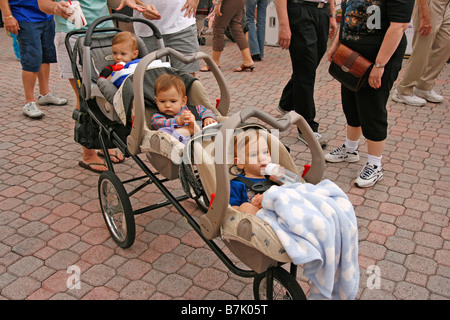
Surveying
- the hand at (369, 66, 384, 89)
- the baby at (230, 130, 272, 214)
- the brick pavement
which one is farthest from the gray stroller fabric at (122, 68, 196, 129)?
the hand at (369, 66, 384, 89)

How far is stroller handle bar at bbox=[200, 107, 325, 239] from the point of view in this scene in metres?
2.08

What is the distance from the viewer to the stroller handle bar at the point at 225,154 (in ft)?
6.82

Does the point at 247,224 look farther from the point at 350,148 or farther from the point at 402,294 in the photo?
the point at 350,148

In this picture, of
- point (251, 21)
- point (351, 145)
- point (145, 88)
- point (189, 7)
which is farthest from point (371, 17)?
point (251, 21)

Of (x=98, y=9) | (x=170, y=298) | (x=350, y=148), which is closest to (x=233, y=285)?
(x=170, y=298)

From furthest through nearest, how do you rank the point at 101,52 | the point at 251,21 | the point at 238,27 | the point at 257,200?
the point at 251,21 → the point at 238,27 → the point at 101,52 → the point at 257,200

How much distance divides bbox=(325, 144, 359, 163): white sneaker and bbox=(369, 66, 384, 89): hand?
3.52 feet

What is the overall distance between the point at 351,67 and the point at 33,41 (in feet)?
13.3

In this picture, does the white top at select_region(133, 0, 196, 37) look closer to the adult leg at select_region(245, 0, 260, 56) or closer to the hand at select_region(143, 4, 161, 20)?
the hand at select_region(143, 4, 161, 20)

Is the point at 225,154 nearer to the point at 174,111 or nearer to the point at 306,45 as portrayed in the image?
the point at 174,111

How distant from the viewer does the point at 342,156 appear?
4691mm

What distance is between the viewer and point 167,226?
3635 millimetres

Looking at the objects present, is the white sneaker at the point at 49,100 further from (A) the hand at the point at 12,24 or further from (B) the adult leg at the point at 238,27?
(B) the adult leg at the point at 238,27

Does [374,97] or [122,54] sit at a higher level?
[122,54]
